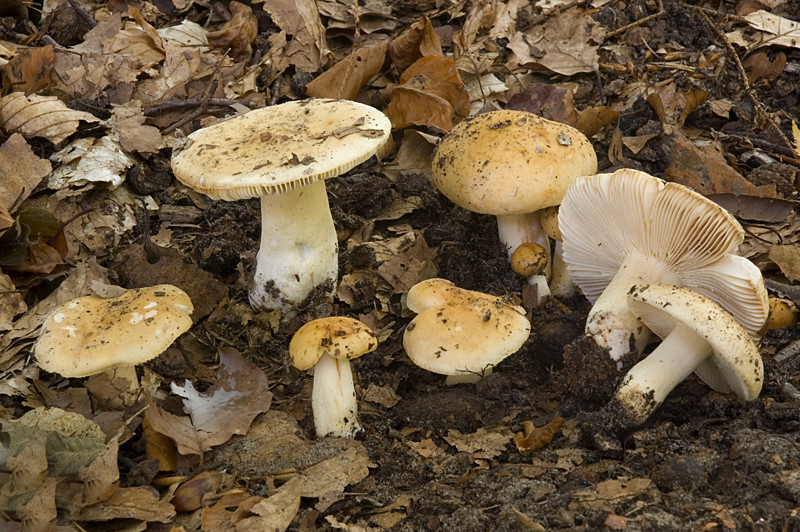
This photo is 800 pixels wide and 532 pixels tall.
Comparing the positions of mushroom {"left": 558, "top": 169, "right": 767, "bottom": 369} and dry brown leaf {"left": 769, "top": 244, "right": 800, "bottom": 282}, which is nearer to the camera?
mushroom {"left": 558, "top": 169, "right": 767, "bottom": 369}

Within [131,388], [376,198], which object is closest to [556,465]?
[131,388]

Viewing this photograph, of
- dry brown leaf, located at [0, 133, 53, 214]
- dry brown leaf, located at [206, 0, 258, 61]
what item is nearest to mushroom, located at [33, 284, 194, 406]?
dry brown leaf, located at [0, 133, 53, 214]

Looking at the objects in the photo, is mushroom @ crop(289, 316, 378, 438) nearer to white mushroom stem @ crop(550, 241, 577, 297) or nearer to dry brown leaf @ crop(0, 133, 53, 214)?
white mushroom stem @ crop(550, 241, 577, 297)

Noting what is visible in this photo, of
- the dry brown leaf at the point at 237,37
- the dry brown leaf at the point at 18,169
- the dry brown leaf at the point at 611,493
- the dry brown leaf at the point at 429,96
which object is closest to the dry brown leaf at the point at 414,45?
the dry brown leaf at the point at 429,96

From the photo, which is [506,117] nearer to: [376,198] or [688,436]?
[376,198]

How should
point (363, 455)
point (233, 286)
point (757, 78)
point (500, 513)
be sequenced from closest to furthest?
point (500, 513), point (363, 455), point (233, 286), point (757, 78)

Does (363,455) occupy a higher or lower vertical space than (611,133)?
lower
